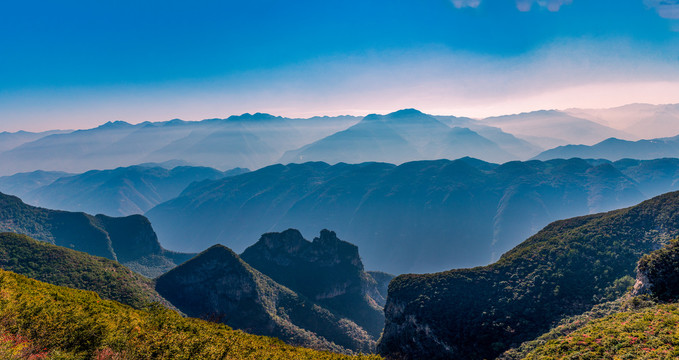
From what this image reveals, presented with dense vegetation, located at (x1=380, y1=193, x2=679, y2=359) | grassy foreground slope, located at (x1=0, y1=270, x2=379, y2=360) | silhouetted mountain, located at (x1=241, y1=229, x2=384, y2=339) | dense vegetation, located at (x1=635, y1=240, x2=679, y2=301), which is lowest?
silhouetted mountain, located at (x1=241, y1=229, x2=384, y2=339)

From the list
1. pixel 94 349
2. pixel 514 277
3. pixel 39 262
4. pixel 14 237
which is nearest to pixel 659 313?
pixel 514 277

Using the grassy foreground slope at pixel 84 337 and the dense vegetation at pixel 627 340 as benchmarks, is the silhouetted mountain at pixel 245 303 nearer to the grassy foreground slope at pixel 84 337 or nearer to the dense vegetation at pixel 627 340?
the dense vegetation at pixel 627 340

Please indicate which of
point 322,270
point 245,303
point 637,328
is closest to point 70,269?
point 245,303

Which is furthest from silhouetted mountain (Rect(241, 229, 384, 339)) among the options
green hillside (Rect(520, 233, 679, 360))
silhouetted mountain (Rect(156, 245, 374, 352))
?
green hillside (Rect(520, 233, 679, 360))

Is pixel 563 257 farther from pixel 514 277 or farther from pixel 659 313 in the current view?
pixel 659 313

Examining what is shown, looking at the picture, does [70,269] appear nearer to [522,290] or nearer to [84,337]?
[84,337]

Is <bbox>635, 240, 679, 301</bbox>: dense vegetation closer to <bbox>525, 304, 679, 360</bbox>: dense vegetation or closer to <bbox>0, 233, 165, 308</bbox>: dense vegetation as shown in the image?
<bbox>525, 304, 679, 360</bbox>: dense vegetation
